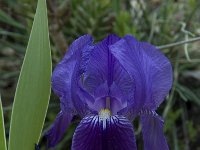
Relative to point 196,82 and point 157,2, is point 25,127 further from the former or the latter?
point 157,2

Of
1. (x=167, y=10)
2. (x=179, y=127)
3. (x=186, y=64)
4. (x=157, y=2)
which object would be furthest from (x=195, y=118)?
(x=157, y=2)

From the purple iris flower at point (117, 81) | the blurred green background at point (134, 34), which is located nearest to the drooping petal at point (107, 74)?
the purple iris flower at point (117, 81)

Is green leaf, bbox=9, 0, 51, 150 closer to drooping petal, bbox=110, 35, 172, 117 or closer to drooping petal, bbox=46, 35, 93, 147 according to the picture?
drooping petal, bbox=46, 35, 93, 147

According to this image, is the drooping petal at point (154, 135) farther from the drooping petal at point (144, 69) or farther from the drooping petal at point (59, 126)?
the drooping petal at point (59, 126)

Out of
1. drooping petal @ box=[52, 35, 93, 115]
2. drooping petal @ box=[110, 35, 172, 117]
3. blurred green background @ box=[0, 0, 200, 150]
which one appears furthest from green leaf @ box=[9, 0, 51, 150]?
blurred green background @ box=[0, 0, 200, 150]

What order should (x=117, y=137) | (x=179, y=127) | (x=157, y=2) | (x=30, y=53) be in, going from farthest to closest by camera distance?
1. (x=157, y=2)
2. (x=179, y=127)
3. (x=30, y=53)
4. (x=117, y=137)

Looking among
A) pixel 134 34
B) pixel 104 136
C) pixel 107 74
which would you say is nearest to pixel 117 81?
pixel 107 74

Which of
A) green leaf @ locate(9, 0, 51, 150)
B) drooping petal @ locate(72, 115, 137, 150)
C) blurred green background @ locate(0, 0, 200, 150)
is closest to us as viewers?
drooping petal @ locate(72, 115, 137, 150)
